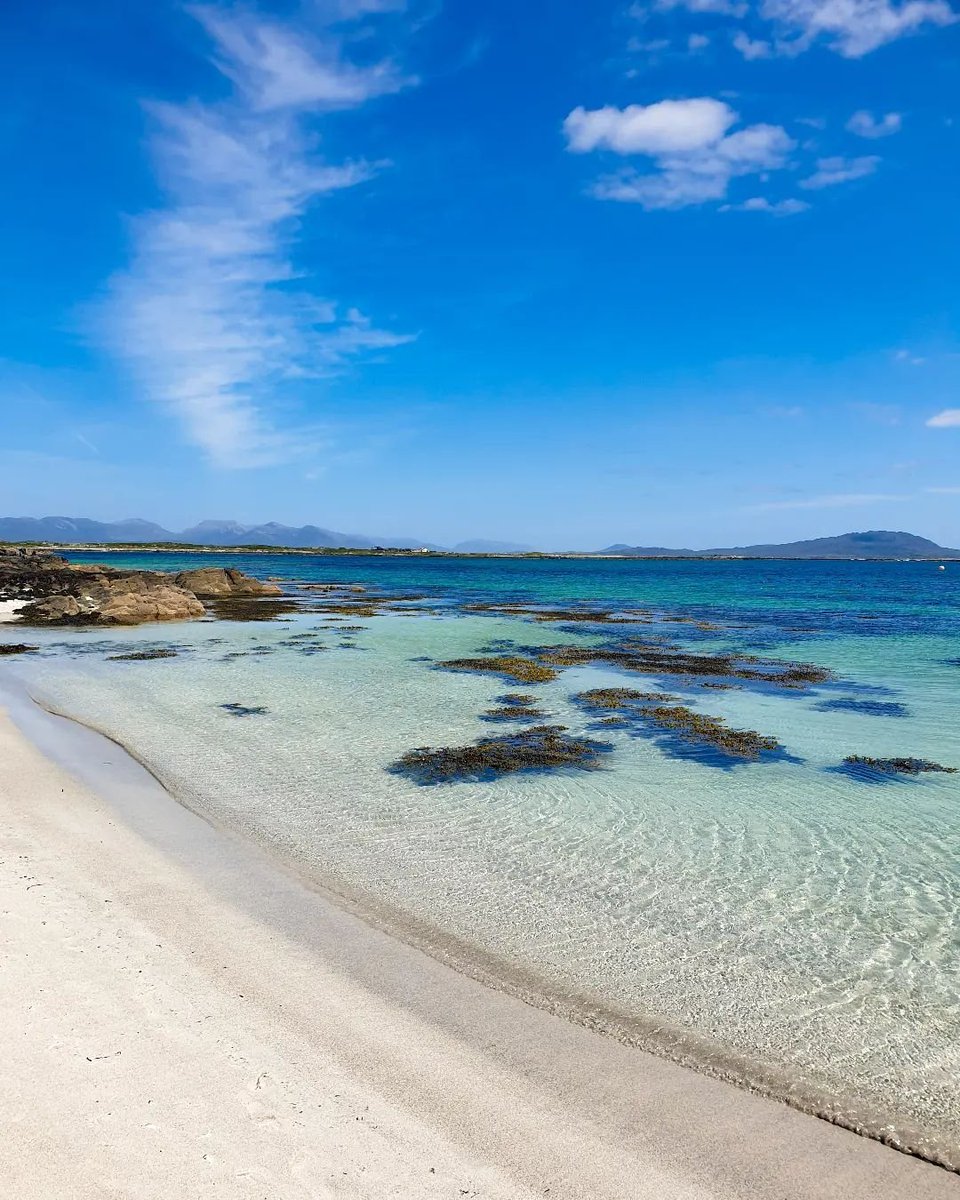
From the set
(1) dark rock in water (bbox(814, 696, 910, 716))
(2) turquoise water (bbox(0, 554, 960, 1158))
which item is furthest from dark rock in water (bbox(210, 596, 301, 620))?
(1) dark rock in water (bbox(814, 696, 910, 716))

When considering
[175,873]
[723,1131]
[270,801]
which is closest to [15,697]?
[270,801]

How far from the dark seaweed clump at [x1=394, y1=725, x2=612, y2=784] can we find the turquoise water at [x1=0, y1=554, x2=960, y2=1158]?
43 cm

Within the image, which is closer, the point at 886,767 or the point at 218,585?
the point at 886,767

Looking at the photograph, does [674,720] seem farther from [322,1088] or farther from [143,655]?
[143,655]

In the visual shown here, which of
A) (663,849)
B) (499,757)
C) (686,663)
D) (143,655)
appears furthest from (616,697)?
(143,655)

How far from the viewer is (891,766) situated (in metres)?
13.6

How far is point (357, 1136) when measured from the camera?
4398 mm

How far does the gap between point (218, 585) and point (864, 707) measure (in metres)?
44.5

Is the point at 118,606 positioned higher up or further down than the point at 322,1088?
higher up

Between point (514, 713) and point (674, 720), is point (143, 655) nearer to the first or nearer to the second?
point (514, 713)

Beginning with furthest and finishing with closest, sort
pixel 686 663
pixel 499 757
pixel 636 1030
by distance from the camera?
pixel 686 663 → pixel 499 757 → pixel 636 1030

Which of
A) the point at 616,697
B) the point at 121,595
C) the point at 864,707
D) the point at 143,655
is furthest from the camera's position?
the point at 121,595

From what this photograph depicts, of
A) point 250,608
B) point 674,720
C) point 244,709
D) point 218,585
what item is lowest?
point 244,709

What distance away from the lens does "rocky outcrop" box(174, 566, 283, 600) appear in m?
51.7
